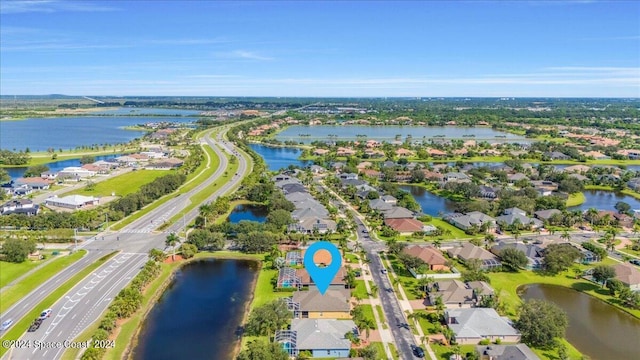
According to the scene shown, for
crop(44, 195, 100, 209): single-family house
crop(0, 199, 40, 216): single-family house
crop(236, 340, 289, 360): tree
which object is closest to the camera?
crop(236, 340, 289, 360): tree

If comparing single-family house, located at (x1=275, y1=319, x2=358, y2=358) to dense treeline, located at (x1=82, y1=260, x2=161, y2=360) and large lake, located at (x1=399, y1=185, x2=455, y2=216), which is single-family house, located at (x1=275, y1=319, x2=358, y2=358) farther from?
large lake, located at (x1=399, y1=185, x2=455, y2=216)

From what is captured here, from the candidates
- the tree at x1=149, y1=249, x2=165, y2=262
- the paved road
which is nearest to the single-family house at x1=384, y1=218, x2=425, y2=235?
the paved road

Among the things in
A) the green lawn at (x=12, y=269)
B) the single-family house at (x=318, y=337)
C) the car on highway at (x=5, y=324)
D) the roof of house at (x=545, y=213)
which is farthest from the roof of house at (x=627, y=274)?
the green lawn at (x=12, y=269)

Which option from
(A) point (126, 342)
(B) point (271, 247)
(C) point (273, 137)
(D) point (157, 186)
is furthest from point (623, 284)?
(C) point (273, 137)

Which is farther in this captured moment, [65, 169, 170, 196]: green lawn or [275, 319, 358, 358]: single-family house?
[65, 169, 170, 196]: green lawn

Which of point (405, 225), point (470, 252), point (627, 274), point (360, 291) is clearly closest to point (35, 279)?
point (360, 291)

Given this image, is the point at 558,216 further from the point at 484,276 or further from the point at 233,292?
the point at 233,292
